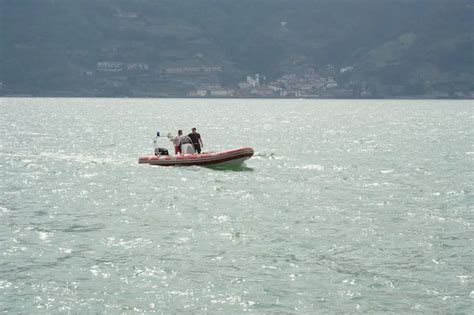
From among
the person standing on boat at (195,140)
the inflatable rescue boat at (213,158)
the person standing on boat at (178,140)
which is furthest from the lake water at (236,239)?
the person standing on boat at (195,140)

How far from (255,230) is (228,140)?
1880 inches

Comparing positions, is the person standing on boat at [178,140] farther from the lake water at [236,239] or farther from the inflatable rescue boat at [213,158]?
the lake water at [236,239]

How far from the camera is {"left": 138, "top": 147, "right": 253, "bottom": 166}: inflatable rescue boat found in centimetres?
Result: 4238

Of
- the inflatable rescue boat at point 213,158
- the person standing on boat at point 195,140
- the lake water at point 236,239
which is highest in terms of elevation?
the person standing on boat at point 195,140

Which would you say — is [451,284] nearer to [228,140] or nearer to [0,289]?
[0,289]

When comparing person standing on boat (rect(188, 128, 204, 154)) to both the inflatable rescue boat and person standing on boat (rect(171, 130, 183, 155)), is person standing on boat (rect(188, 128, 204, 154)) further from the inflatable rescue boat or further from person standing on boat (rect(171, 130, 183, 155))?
the inflatable rescue boat

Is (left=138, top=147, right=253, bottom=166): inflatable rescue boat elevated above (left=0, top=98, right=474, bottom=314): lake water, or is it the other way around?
(left=138, top=147, right=253, bottom=166): inflatable rescue boat

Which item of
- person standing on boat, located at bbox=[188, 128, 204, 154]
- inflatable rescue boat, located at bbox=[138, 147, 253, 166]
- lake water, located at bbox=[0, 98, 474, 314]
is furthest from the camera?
person standing on boat, located at bbox=[188, 128, 204, 154]

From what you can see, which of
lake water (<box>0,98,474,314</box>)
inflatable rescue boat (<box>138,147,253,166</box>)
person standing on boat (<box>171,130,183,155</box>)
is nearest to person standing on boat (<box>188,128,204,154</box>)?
person standing on boat (<box>171,130,183,155</box>)

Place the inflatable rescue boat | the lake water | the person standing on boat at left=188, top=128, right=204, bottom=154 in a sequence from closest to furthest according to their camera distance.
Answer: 1. the lake water
2. the inflatable rescue boat
3. the person standing on boat at left=188, top=128, right=204, bottom=154

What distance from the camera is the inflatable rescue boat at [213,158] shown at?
139 ft

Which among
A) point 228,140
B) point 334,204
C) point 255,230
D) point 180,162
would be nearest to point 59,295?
point 255,230

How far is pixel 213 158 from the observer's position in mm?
42500

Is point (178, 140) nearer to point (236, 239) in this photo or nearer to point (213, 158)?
point (213, 158)
